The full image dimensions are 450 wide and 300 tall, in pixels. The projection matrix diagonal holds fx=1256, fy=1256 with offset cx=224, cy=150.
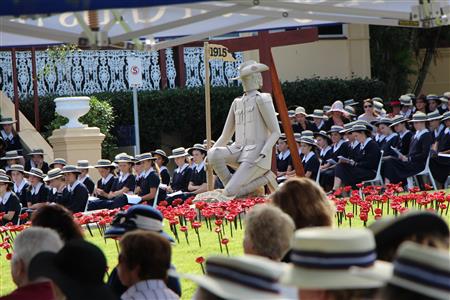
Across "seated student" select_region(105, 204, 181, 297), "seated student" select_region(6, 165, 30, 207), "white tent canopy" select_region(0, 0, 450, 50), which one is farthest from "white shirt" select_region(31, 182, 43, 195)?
"seated student" select_region(105, 204, 181, 297)

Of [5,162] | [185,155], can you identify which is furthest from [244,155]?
[5,162]

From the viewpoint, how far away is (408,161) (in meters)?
20.8

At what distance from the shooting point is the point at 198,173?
2172 cm

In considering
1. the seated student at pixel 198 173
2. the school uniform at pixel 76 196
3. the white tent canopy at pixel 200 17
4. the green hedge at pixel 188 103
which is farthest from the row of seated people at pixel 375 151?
the white tent canopy at pixel 200 17

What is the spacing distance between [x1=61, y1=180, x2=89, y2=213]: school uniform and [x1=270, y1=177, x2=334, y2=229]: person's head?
44.5 ft

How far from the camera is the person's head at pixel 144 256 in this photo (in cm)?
601

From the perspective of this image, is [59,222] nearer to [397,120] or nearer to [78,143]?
[397,120]

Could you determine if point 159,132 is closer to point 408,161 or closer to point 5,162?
point 5,162

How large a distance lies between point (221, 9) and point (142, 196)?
13.7 metres

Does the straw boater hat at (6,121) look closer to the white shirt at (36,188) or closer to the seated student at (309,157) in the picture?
the white shirt at (36,188)

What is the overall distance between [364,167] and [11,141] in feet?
27.2

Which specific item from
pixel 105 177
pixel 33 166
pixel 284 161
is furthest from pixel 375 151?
pixel 33 166

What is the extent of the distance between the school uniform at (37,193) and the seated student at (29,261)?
1486cm

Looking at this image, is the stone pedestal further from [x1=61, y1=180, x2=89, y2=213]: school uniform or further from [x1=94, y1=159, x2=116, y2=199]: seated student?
[x1=61, y1=180, x2=89, y2=213]: school uniform
